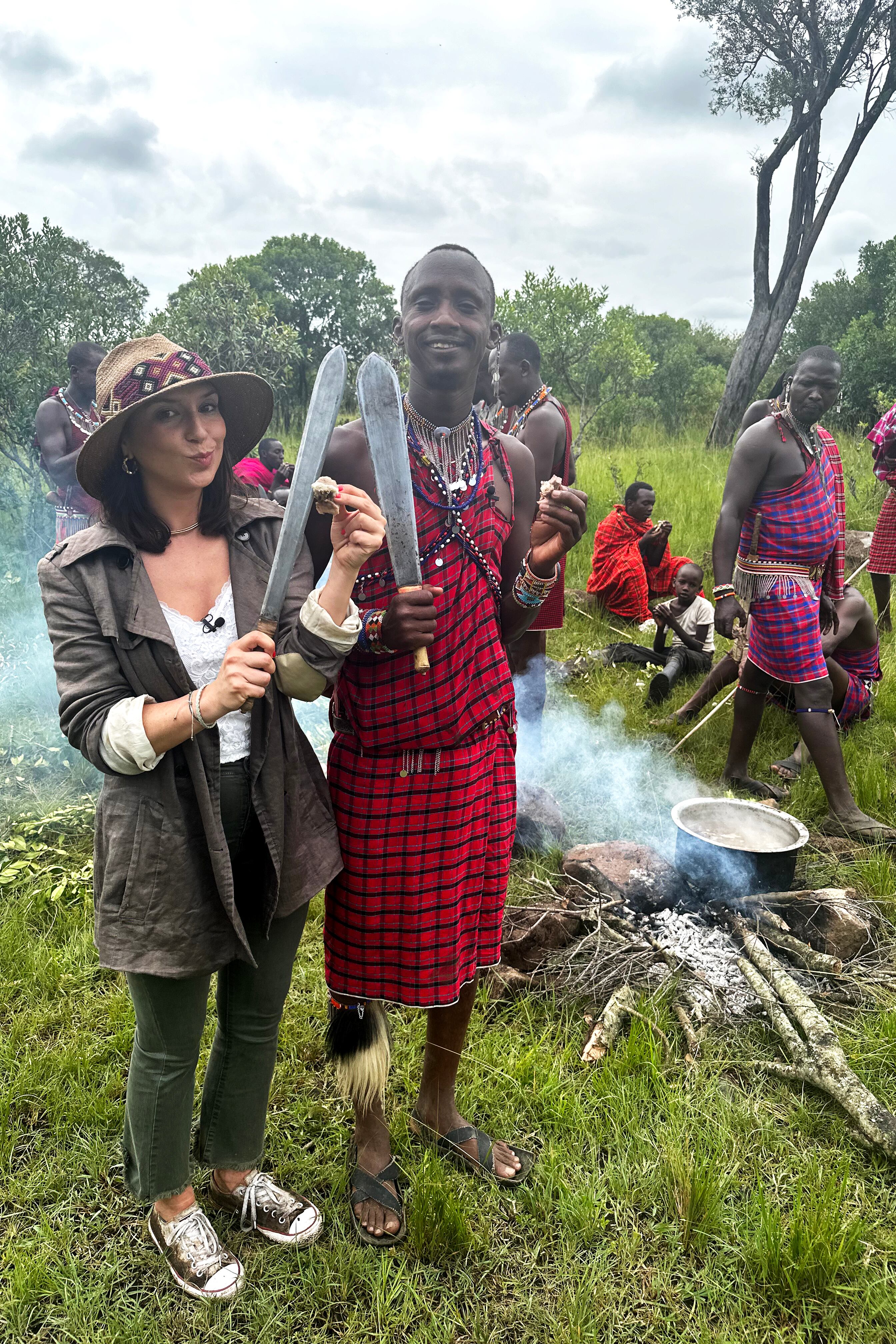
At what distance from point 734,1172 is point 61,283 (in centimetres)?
798

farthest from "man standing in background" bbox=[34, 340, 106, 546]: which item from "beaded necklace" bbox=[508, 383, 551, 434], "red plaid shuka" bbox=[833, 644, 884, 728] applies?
"red plaid shuka" bbox=[833, 644, 884, 728]

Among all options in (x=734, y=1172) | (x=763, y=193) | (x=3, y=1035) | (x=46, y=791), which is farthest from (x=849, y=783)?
(x=763, y=193)

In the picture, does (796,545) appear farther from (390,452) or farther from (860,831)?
(390,452)

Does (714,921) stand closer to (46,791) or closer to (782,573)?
(782,573)

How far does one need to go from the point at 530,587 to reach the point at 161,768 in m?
0.97

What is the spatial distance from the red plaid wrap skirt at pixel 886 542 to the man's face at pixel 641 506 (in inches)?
70.1

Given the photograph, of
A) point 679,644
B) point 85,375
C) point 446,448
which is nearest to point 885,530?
point 679,644

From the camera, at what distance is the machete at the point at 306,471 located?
4.97ft

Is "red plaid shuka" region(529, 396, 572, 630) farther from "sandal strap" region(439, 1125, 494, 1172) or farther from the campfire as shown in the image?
"sandal strap" region(439, 1125, 494, 1172)

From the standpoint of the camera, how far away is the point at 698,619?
6.22m

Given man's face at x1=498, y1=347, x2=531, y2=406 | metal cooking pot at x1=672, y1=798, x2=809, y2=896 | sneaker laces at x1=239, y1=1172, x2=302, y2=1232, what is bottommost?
sneaker laces at x1=239, y1=1172, x2=302, y2=1232

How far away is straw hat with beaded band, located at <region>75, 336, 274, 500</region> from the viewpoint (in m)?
1.49

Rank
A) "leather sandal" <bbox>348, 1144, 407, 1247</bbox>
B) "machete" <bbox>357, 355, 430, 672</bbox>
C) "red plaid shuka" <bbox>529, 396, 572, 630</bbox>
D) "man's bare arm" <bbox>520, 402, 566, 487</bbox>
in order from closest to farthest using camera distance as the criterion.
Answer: "machete" <bbox>357, 355, 430, 672</bbox>, "leather sandal" <bbox>348, 1144, 407, 1247</bbox>, "man's bare arm" <bbox>520, 402, 566, 487</bbox>, "red plaid shuka" <bbox>529, 396, 572, 630</bbox>

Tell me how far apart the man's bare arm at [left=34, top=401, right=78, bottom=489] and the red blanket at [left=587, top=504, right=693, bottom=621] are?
4.23m
